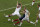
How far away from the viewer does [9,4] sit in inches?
728

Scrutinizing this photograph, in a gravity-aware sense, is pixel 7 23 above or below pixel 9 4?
below

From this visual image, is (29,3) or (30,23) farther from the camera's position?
(29,3)

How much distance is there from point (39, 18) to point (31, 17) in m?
0.85

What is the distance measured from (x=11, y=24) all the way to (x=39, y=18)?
8.87ft

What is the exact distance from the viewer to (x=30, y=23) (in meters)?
13.9

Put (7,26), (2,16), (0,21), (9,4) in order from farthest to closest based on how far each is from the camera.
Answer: (9,4)
(2,16)
(0,21)
(7,26)

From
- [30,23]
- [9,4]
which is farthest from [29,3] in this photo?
[30,23]

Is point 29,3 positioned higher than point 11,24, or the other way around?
point 29,3

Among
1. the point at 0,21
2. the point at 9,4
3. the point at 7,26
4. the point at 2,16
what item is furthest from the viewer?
the point at 9,4

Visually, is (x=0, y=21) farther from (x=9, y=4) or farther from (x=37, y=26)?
(x=9, y=4)

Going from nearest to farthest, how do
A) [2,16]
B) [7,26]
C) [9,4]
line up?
[7,26] < [2,16] < [9,4]

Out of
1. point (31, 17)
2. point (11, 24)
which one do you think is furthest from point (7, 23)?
point (31, 17)

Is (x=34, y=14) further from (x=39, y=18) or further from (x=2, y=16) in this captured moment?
(x=2, y=16)

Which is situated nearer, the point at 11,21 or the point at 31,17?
the point at 11,21
